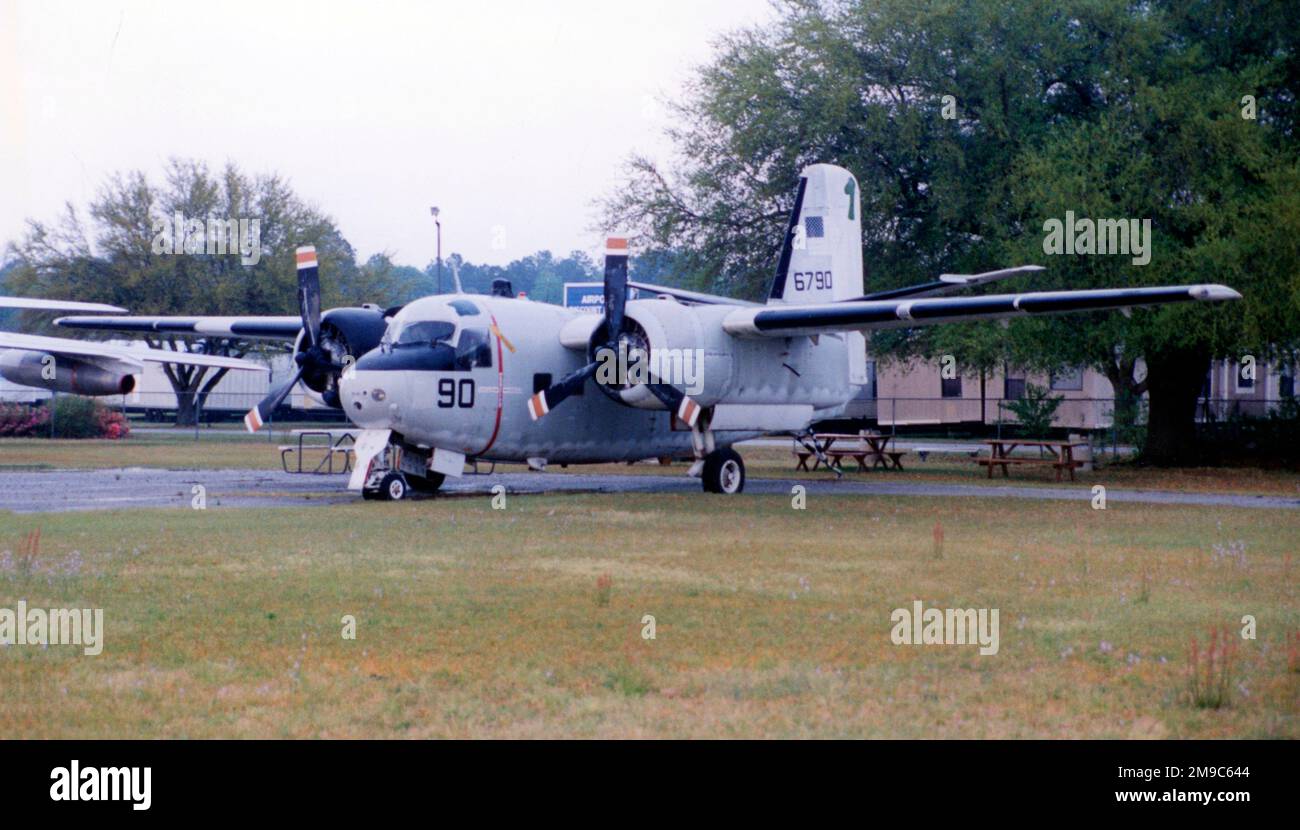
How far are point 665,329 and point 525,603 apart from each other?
13.1 m

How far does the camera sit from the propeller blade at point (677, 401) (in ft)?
79.7

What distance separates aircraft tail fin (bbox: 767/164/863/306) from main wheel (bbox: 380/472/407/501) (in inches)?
386

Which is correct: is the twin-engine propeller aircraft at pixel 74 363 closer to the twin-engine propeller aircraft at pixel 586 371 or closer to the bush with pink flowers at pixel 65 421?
the twin-engine propeller aircraft at pixel 586 371

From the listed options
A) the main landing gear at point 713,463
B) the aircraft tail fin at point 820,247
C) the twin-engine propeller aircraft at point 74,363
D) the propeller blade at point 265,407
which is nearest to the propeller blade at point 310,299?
the propeller blade at point 265,407

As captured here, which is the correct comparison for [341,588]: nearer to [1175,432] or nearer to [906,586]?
[906,586]

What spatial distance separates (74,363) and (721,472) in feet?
53.5

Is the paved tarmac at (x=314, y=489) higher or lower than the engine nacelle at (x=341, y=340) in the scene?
lower

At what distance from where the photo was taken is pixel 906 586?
1324 centimetres

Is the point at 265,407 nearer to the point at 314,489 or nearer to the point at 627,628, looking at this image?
the point at 314,489

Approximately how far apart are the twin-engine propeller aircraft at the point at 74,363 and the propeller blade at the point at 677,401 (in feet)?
38.7

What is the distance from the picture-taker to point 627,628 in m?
10.8

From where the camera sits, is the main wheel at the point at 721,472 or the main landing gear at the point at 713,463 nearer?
the main landing gear at the point at 713,463

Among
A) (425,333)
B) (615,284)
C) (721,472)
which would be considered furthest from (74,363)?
(721,472)
